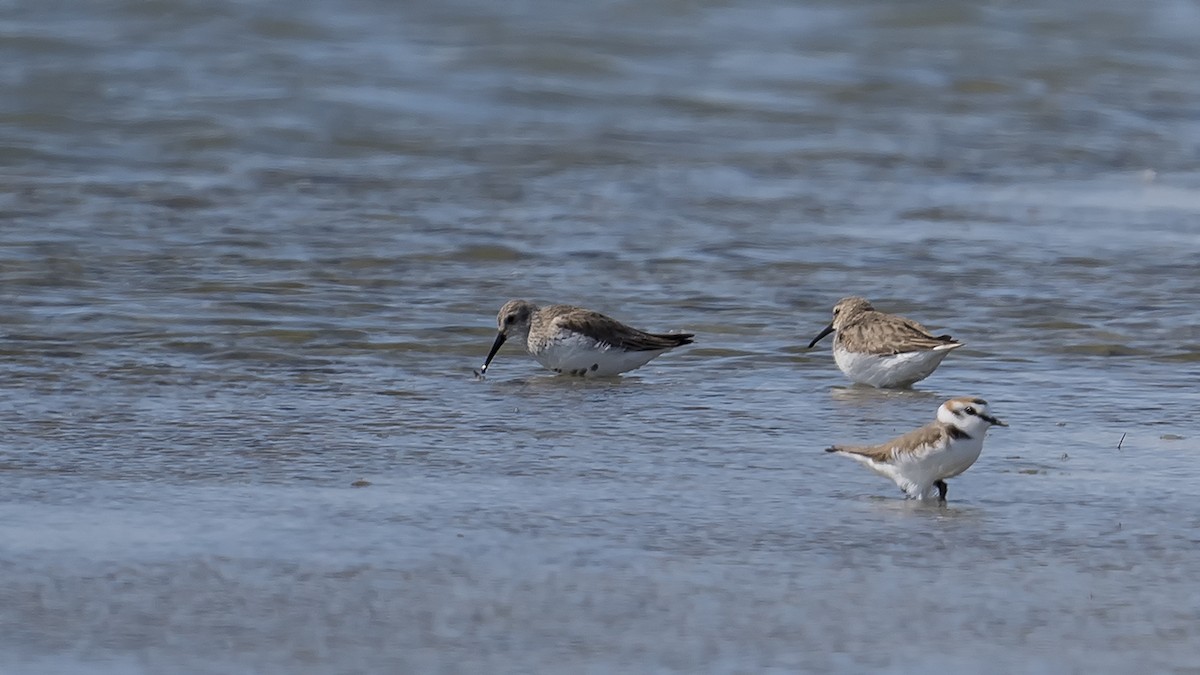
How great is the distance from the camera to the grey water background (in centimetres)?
520

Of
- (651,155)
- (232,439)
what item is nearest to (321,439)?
(232,439)

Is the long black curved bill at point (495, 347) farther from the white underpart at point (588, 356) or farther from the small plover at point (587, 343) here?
the white underpart at point (588, 356)

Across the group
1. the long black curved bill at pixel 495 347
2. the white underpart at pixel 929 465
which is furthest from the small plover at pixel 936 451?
the long black curved bill at pixel 495 347

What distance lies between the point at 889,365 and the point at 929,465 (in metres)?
2.37

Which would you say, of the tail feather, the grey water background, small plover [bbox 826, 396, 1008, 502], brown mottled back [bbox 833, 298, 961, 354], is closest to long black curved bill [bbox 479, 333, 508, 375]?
the grey water background

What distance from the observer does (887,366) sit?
8.62 m

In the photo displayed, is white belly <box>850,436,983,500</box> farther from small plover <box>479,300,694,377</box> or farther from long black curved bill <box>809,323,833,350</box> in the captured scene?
long black curved bill <box>809,323,833,350</box>

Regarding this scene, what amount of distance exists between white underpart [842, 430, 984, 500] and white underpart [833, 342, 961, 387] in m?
2.14

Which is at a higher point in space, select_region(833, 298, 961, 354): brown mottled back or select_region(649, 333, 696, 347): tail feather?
select_region(833, 298, 961, 354): brown mottled back

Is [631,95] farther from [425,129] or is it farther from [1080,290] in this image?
[1080,290]

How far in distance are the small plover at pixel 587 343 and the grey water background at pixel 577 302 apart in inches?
6.1

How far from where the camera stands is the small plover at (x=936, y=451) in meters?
6.28

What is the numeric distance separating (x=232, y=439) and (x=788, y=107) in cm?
1093

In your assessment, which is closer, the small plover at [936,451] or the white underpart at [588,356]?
the small plover at [936,451]
